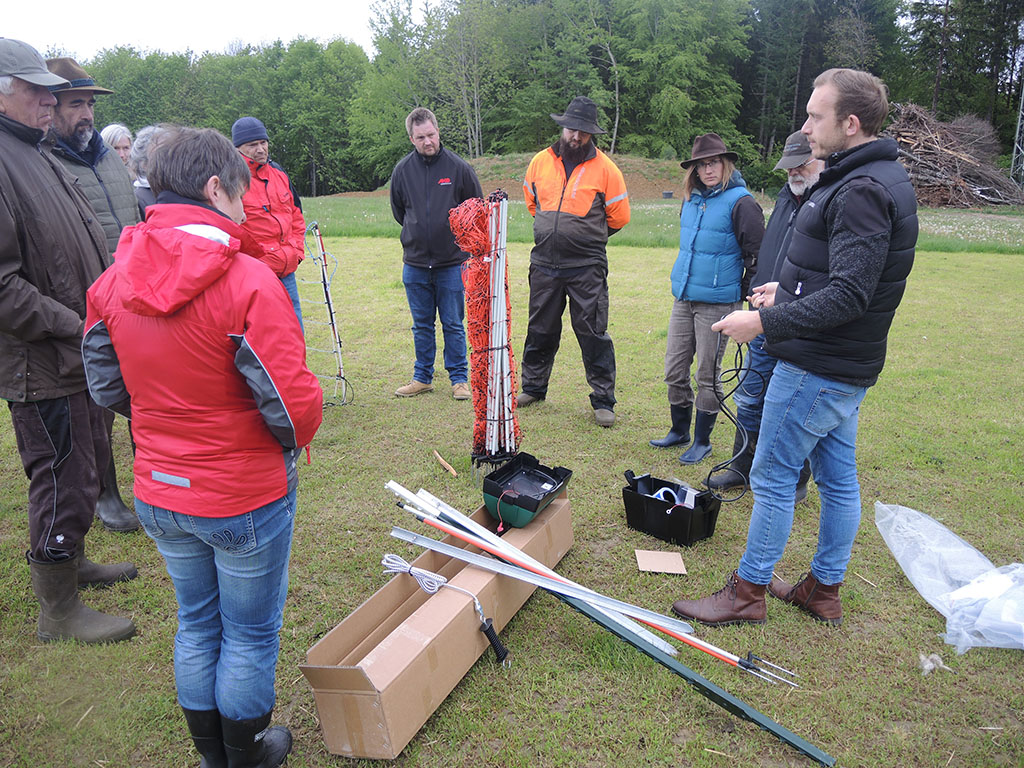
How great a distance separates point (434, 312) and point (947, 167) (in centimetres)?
2884

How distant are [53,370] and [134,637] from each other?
121 cm

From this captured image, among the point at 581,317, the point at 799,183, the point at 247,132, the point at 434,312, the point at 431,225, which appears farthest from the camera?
the point at 434,312

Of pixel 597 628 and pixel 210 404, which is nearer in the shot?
pixel 210 404

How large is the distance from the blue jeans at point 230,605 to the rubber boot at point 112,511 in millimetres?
1966

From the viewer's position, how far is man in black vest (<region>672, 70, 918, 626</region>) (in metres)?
2.35

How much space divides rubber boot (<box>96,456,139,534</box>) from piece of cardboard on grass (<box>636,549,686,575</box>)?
2.79 m

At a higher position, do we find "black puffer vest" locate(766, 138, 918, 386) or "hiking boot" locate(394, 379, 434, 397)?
"black puffer vest" locate(766, 138, 918, 386)

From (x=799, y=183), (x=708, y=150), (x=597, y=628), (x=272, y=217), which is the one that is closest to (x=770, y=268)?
(x=799, y=183)

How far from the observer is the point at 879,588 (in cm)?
329

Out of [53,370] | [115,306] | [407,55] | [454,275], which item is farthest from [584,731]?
[407,55]

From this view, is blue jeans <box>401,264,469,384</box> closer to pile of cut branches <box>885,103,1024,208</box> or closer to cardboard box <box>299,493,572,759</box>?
cardboard box <box>299,493,572,759</box>

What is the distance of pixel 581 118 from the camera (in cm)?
476

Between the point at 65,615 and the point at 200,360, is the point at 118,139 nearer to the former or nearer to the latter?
the point at 65,615

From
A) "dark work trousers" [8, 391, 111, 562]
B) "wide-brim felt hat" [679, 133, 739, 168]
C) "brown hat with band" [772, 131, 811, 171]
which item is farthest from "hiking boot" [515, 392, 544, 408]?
"dark work trousers" [8, 391, 111, 562]
